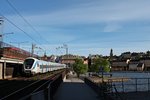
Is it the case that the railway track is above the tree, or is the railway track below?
below

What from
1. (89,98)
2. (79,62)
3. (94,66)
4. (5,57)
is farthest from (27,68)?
(94,66)

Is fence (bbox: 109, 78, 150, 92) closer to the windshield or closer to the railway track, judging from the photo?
the railway track

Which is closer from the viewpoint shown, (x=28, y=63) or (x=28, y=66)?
(x=28, y=66)

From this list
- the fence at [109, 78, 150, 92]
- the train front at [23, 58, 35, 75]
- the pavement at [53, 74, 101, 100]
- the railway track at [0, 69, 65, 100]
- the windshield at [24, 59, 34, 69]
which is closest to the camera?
the railway track at [0, 69, 65, 100]

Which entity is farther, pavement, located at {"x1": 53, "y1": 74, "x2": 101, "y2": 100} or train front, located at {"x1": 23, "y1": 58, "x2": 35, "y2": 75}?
train front, located at {"x1": 23, "y1": 58, "x2": 35, "y2": 75}

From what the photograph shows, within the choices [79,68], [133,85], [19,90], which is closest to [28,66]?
[133,85]

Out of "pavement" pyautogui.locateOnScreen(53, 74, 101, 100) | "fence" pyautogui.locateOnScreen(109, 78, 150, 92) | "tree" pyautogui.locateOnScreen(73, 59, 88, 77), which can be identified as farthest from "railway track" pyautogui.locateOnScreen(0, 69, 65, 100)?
"tree" pyautogui.locateOnScreen(73, 59, 88, 77)

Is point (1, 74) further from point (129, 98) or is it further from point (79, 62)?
point (79, 62)

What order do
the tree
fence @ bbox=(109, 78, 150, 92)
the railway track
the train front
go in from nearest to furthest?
1. the railway track
2. fence @ bbox=(109, 78, 150, 92)
3. the train front
4. the tree

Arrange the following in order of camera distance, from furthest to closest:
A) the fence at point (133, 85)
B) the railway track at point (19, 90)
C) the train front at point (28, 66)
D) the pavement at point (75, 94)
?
the train front at point (28, 66), the fence at point (133, 85), the pavement at point (75, 94), the railway track at point (19, 90)

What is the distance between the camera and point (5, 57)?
57.1 metres

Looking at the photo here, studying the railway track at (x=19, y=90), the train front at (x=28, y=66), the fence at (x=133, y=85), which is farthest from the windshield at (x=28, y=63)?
the railway track at (x=19, y=90)

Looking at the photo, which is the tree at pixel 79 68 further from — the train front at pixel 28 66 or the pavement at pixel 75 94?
the pavement at pixel 75 94

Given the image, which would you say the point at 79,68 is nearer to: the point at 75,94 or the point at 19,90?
the point at 75,94
